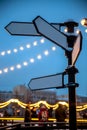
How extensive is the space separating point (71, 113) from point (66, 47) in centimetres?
61

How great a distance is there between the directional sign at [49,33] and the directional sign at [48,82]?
306 mm

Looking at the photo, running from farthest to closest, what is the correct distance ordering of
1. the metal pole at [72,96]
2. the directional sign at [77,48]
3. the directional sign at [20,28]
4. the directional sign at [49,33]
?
the directional sign at [20,28]
the directional sign at [49,33]
the metal pole at [72,96]
the directional sign at [77,48]

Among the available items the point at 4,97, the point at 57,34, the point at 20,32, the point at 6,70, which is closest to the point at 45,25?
the point at 57,34

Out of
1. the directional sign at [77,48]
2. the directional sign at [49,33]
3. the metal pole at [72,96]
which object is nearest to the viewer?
the directional sign at [77,48]

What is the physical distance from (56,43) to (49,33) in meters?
0.12

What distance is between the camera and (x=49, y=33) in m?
3.24

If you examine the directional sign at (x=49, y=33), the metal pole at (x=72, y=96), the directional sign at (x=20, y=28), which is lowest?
the metal pole at (x=72, y=96)

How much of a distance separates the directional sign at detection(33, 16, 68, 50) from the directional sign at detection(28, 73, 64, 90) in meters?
0.31

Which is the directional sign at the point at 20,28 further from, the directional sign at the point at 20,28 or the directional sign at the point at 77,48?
the directional sign at the point at 77,48

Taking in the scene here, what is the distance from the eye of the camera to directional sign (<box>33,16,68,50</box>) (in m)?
3.22

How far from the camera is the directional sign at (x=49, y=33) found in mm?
3221

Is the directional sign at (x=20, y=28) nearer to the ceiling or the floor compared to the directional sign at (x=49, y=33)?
nearer to the ceiling

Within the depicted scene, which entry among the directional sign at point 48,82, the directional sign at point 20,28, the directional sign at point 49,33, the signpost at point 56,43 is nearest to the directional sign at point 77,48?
the signpost at point 56,43

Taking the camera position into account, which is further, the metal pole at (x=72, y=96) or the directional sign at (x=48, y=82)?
the directional sign at (x=48, y=82)
